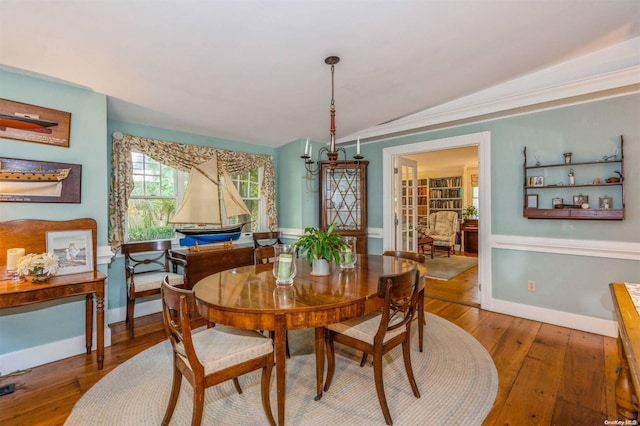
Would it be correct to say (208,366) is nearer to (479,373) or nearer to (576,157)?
(479,373)

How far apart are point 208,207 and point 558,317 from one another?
4.22 meters

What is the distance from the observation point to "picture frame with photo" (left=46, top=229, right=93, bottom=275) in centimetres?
237

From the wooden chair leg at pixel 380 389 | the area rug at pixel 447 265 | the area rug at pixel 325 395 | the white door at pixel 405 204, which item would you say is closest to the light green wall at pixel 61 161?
the area rug at pixel 325 395

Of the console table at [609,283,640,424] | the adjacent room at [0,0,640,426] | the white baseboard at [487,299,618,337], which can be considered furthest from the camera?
Answer: the white baseboard at [487,299,618,337]

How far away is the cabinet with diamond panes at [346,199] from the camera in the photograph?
4535 millimetres

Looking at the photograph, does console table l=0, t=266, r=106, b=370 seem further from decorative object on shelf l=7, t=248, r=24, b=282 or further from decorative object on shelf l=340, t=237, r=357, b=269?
decorative object on shelf l=340, t=237, r=357, b=269

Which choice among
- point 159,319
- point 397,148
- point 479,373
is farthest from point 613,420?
point 159,319

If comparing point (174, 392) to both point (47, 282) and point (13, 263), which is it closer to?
point (47, 282)

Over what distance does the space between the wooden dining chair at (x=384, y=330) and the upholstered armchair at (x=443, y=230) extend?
559 centimetres

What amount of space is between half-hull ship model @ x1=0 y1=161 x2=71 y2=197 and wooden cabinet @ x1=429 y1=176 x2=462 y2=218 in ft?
26.9

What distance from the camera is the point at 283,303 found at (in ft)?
5.02

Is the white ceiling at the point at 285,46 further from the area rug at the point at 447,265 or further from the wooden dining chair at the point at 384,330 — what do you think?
the area rug at the point at 447,265

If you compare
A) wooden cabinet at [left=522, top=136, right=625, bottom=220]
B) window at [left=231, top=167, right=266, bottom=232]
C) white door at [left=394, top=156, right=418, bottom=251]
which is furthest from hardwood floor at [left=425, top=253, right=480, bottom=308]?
window at [left=231, top=167, right=266, bottom=232]

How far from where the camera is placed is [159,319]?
3.32 metres
